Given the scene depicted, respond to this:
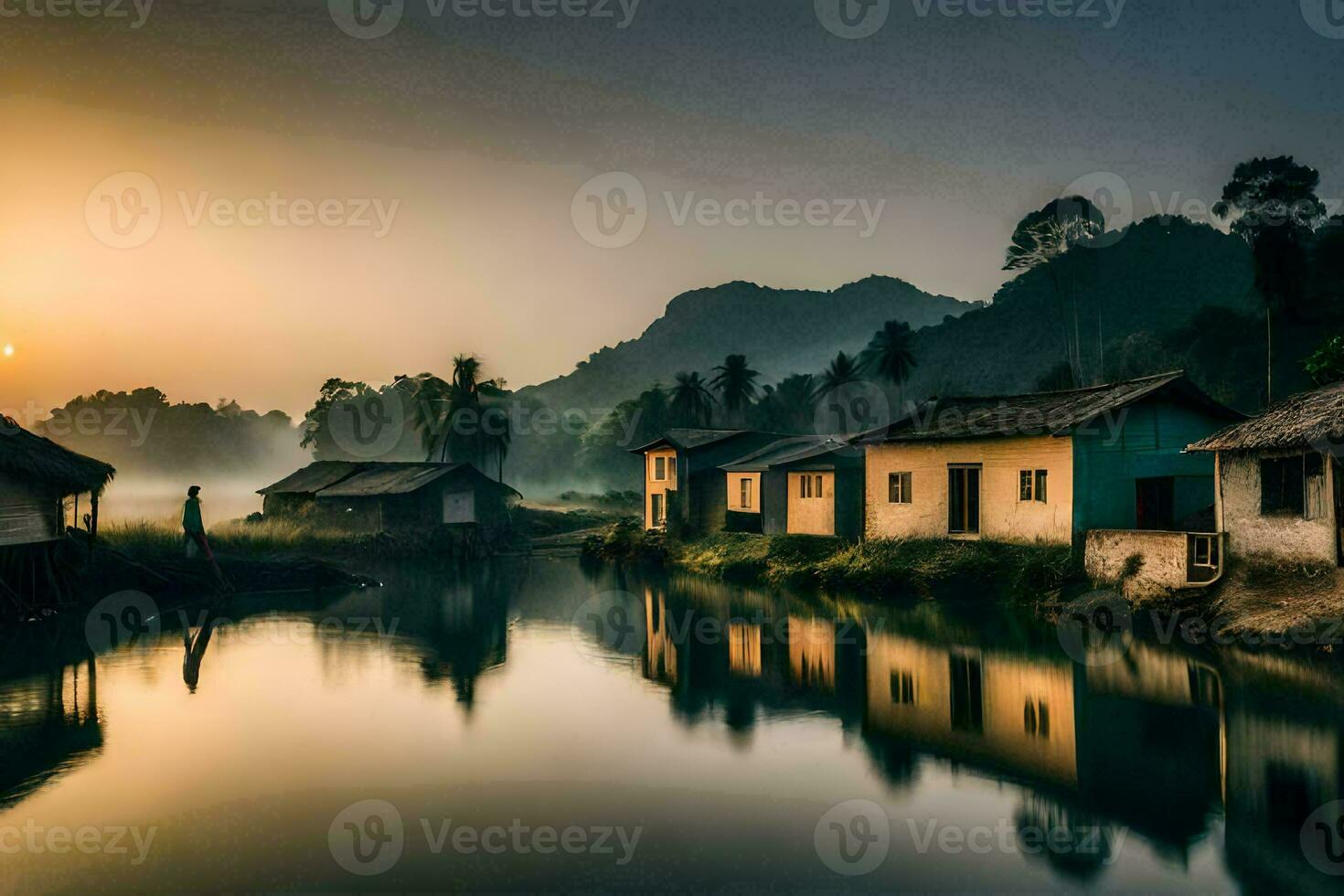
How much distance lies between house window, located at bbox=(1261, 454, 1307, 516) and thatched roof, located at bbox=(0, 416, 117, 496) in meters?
26.7

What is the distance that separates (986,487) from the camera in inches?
1131

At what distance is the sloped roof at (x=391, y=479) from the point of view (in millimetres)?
46844

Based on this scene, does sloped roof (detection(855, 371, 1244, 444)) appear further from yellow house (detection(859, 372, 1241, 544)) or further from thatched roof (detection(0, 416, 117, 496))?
thatched roof (detection(0, 416, 117, 496))

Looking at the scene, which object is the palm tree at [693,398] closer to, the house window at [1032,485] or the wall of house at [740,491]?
the wall of house at [740,491]

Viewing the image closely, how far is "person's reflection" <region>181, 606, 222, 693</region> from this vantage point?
56.4ft

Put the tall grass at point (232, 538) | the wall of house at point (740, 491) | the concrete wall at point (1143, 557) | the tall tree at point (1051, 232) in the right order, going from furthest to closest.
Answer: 1. the tall tree at point (1051, 232)
2. the wall of house at point (740, 491)
3. the tall grass at point (232, 538)
4. the concrete wall at point (1143, 557)

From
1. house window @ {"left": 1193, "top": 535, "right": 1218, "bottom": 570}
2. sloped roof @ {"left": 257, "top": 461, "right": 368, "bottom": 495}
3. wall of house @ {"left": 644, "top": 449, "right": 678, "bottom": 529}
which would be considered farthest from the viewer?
sloped roof @ {"left": 257, "top": 461, "right": 368, "bottom": 495}

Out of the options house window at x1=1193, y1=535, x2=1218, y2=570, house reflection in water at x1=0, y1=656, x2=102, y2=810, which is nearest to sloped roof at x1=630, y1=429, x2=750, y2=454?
house window at x1=1193, y1=535, x2=1218, y2=570

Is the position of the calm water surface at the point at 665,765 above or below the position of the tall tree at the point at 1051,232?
below

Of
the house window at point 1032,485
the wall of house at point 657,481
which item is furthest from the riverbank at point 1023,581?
the wall of house at point 657,481

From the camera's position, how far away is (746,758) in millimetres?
12008

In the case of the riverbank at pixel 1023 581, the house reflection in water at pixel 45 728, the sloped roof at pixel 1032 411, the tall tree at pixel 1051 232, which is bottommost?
the house reflection in water at pixel 45 728

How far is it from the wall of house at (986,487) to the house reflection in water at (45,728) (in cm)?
2227

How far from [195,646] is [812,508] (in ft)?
75.9
